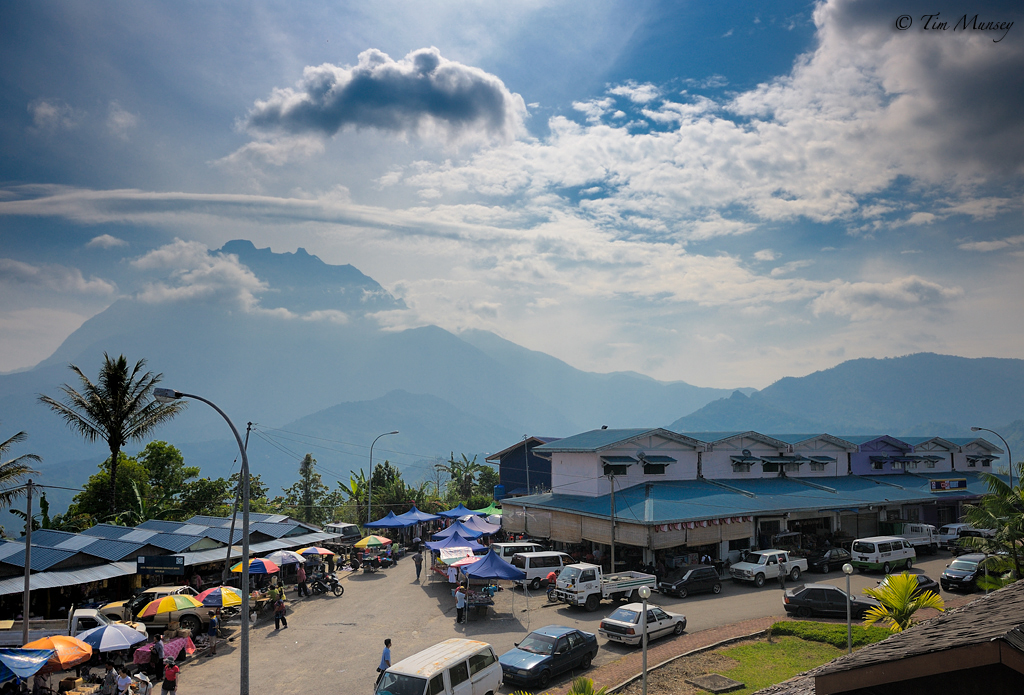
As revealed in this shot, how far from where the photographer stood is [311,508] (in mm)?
85000

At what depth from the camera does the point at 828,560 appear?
3494cm

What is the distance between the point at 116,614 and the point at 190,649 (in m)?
5.49

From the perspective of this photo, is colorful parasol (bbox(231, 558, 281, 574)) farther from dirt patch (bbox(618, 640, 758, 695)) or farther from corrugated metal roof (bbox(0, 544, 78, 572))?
dirt patch (bbox(618, 640, 758, 695))

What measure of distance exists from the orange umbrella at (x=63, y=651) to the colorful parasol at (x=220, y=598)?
6.51 m

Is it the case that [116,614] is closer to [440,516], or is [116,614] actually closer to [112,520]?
[112,520]

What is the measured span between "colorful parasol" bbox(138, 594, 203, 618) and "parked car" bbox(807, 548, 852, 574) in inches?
1233

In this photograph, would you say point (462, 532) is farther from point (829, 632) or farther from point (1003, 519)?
point (1003, 519)

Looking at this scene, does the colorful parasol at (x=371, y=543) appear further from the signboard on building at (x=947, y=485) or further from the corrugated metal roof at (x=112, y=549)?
the signboard on building at (x=947, y=485)

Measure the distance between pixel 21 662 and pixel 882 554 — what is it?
125 feet

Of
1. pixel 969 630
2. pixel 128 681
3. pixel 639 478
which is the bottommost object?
pixel 128 681

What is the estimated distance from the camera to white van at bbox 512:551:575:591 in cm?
3350

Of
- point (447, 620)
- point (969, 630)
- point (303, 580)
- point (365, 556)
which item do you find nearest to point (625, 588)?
point (447, 620)

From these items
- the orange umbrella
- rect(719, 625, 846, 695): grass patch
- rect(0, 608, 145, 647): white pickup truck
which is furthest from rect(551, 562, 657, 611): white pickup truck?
the orange umbrella

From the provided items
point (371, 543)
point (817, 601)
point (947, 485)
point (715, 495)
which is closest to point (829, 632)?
point (817, 601)
